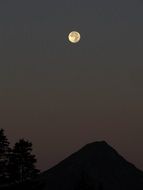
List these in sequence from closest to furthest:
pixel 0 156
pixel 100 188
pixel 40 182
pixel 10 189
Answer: pixel 10 189 < pixel 40 182 < pixel 100 188 < pixel 0 156

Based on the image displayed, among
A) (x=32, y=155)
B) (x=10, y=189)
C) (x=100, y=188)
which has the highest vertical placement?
(x=32, y=155)

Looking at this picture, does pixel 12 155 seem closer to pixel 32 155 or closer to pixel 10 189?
pixel 32 155

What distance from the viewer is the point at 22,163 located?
57375 millimetres

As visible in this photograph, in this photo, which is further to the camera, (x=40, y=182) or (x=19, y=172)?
(x=19, y=172)

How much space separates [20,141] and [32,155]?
5.57ft

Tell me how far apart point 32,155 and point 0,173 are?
3.18 meters

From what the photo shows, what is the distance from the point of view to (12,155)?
2276 inches

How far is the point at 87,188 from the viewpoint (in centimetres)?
5738

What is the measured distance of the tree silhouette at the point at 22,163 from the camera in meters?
56.8

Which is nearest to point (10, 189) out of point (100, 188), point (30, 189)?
point (30, 189)

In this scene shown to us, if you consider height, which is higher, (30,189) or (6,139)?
(6,139)

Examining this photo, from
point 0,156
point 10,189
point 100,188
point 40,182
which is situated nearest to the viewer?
point 10,189

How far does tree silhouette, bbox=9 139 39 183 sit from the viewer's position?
186 feet

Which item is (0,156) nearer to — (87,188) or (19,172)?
(19,172)
